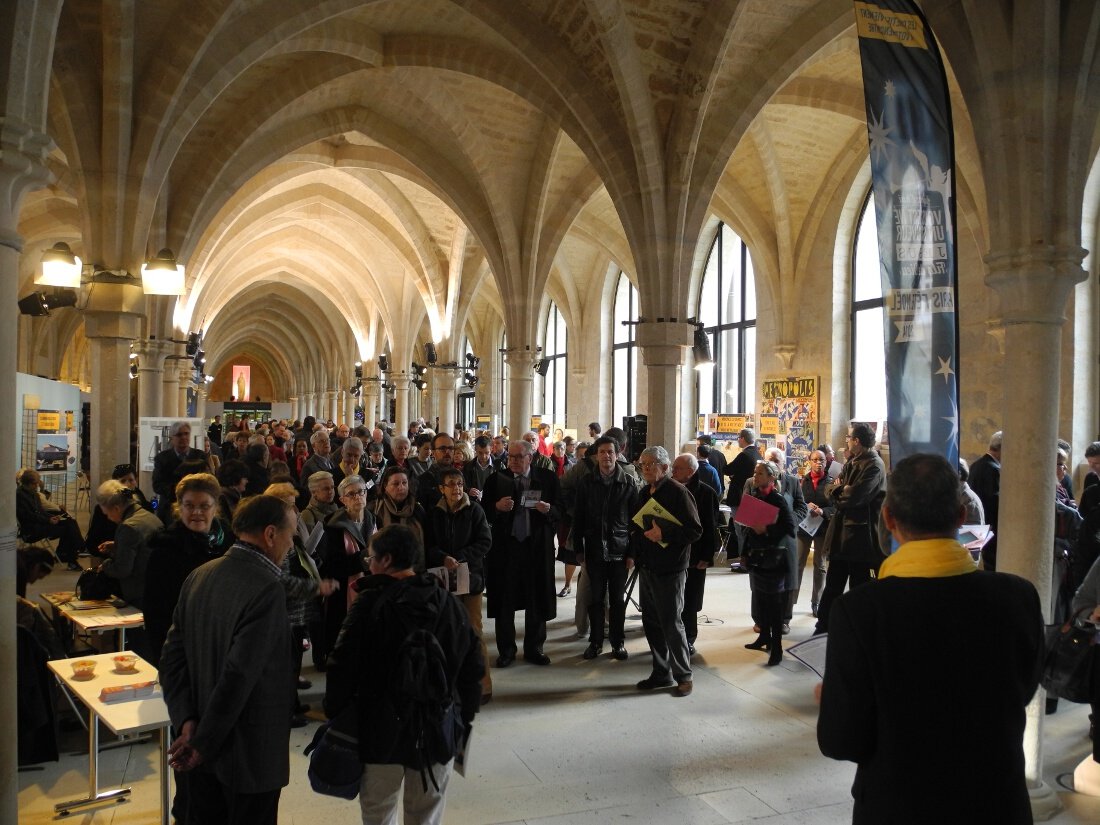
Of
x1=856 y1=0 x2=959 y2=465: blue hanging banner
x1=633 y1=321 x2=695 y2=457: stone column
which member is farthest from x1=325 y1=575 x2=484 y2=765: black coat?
x1=633 y1=321 x2=695 y2=457: stone column

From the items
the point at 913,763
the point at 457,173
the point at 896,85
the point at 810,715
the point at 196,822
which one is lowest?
the point at 810,715

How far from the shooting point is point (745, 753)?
14.9ft

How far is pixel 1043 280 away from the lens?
4516 millimetres

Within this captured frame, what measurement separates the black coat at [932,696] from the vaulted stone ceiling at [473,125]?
331 inches

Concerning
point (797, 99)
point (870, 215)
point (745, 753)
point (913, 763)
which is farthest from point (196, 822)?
point (870, 215)

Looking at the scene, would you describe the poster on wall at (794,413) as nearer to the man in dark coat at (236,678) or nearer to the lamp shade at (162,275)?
the lamp shade at (162,275)

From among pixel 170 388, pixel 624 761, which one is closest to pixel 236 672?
pixel 624 761

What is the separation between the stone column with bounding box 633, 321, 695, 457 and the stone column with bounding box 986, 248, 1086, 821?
557cm

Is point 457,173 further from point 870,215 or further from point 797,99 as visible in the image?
point 870,215

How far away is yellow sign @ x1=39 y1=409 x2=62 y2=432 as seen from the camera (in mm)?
12492

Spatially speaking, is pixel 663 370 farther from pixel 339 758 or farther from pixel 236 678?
pixel 236 678

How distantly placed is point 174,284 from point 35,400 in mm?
5543

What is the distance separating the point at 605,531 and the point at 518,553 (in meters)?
0.68

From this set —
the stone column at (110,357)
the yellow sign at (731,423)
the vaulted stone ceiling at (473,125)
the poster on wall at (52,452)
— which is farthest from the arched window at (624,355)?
Result: the stone column at (110,357)
